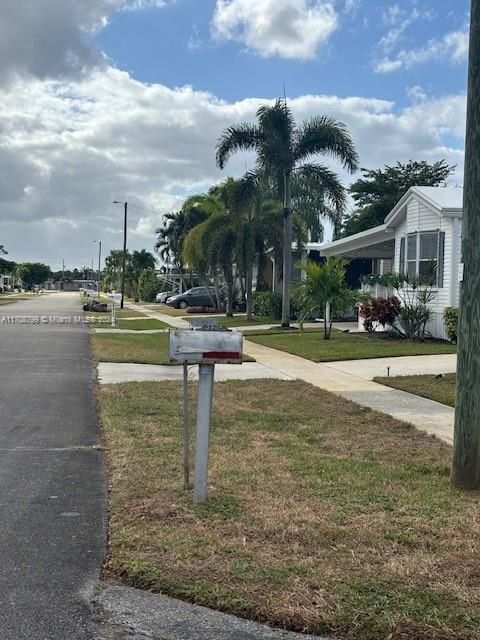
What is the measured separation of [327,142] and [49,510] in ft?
68.7

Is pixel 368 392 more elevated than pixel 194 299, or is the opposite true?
pixel 194 299

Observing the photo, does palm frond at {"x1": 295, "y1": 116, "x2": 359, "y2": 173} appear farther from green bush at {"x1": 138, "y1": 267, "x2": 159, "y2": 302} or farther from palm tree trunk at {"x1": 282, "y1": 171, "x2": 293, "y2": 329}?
green bush at {"x1": 138, "y1": 267, "x2": 159, "y2": 302}

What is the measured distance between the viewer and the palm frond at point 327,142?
24.0 meters

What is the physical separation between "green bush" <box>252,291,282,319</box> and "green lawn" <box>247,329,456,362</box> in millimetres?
9202

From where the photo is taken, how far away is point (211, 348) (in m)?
4.87

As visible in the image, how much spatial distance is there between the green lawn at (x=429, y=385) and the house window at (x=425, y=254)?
6.51 meters

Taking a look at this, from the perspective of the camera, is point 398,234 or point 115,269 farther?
point 115,269

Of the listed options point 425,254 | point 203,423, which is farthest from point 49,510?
point 425,254

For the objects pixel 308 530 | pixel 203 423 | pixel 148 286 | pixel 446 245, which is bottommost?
pixel 308 530

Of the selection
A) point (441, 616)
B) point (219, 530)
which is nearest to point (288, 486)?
point (219, 530)

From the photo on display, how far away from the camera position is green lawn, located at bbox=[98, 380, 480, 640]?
348 cm

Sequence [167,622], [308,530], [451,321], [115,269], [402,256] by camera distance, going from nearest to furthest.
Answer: [167,622]
[308,530]
[451,321]
[402,256]
[115,269]

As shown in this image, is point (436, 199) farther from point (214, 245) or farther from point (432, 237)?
point (214, 245)

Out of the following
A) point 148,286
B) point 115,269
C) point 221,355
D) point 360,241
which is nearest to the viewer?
point 221,355
